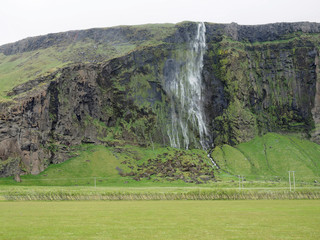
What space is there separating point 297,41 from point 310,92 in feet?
102

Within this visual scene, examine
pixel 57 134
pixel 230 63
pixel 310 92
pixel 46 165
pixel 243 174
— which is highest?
pixel 230 63

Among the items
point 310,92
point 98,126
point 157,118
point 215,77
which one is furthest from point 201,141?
point 310,92

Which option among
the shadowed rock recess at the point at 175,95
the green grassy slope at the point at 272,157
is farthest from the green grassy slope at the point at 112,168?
the green grassy slope at the point at 272,157

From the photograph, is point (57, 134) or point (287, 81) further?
point (287, 81)

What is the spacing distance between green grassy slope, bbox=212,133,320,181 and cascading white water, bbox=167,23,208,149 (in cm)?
1698

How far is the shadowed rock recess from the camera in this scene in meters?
162

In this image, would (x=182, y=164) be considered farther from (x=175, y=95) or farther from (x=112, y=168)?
(x=175, y=95)

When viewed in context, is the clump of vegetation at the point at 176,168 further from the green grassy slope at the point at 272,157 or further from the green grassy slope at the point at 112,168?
the green grassy slope at the point at 272,157

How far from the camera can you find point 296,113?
616 ft

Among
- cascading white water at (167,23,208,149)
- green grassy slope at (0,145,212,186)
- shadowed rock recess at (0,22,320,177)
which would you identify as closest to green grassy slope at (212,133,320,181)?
shadowed rock recess at (0,22,320,177)

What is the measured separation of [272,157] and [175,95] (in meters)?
58.4

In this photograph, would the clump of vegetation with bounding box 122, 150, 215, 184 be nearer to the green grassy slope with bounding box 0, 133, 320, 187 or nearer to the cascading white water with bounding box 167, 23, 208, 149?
the green grassy slope with bounding box 0, 133, 320, 187

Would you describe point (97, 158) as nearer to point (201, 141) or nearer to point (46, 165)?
point (46, 165)

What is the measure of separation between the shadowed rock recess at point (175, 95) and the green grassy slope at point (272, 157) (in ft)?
25.2
